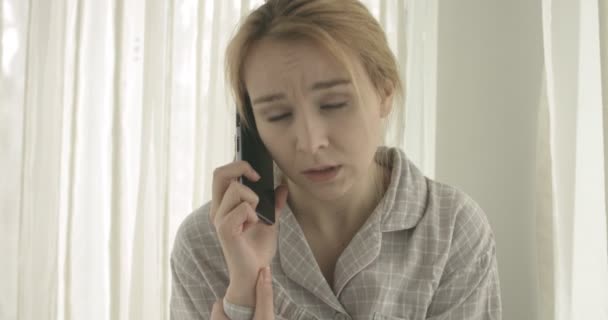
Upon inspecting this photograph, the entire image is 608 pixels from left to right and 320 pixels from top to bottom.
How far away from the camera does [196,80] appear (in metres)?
1.62

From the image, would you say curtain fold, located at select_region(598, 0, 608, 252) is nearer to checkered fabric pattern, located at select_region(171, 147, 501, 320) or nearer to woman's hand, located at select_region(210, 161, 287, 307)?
checkered fabric pattern, located at select_region(171, 147, 501, 320)

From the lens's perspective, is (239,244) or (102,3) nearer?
(239,244)

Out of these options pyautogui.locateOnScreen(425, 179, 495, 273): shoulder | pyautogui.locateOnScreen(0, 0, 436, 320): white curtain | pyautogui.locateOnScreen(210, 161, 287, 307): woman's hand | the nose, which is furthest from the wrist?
pyautogui.locateOnScreen(0, 0, 436, 320): white curtain

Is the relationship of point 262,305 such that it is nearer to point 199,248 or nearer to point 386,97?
point 199,248

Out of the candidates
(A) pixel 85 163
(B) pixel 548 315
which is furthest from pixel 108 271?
(B) pixel 548 315

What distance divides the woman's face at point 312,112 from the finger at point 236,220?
11 cm

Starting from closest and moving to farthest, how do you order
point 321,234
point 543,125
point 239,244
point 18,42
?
point 239,244
point 321,234
point 543,125
point 18,42

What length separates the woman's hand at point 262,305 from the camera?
949mm

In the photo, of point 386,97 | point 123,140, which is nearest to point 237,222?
point 386,97

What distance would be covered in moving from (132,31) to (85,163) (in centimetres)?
39

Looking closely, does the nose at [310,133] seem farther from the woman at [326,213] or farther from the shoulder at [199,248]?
the shoulder at [199,248]

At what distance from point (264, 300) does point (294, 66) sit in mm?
382

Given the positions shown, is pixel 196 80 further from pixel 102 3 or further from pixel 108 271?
pixel 108 271

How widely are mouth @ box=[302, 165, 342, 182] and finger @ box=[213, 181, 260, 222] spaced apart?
0.10m
